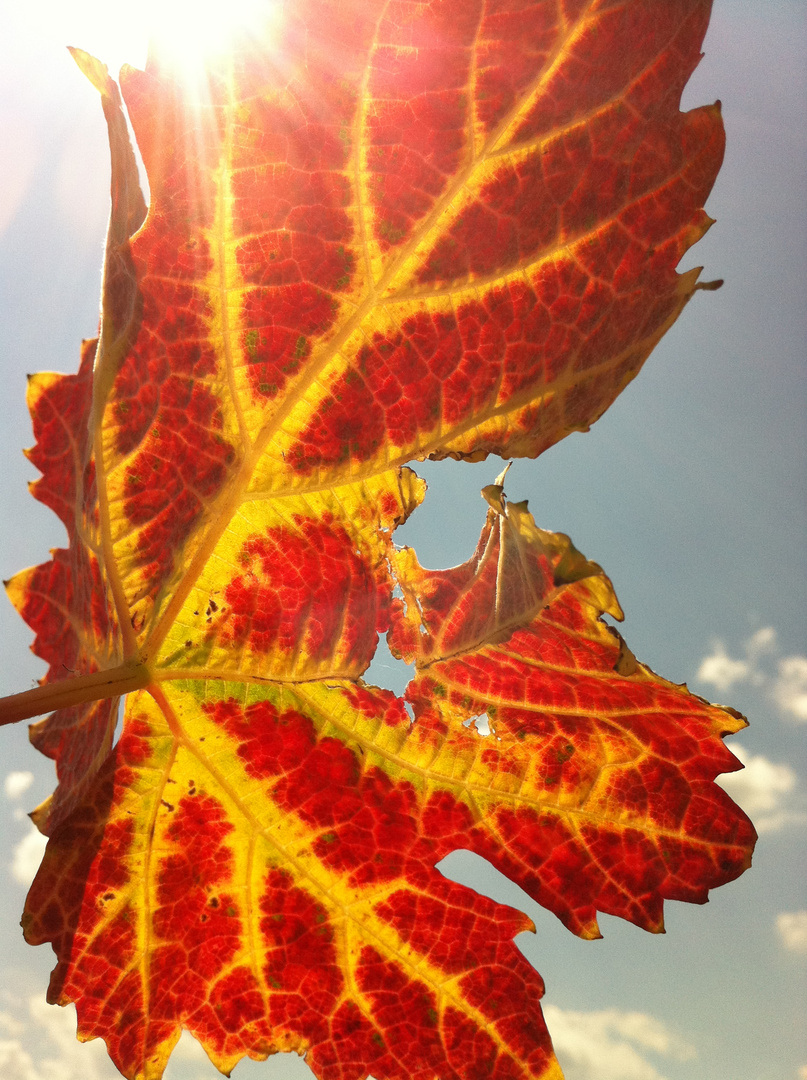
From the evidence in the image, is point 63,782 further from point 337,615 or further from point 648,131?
point 648,131

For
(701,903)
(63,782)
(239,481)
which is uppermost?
(239,481)

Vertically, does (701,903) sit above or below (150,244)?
below

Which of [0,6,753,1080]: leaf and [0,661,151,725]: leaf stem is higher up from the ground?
[0,6,753,1080]: leaf

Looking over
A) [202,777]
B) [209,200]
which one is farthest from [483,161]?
[202,777]

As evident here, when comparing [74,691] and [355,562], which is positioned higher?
[355,562]

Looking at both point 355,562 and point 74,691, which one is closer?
point 74,691

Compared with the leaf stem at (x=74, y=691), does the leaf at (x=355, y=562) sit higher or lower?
higher
